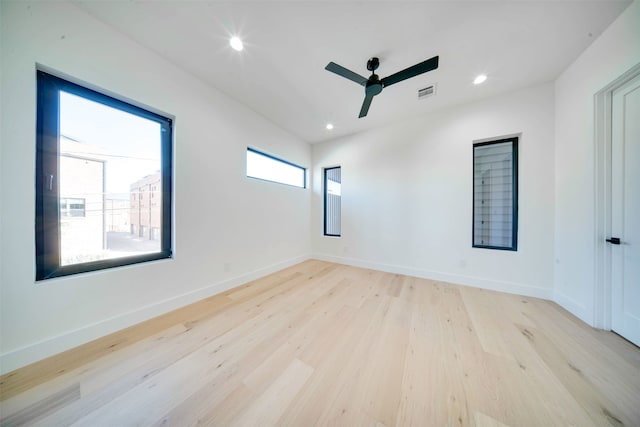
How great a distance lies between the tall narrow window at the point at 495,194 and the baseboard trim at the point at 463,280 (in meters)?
0.51

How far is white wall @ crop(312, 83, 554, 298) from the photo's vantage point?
2.50m

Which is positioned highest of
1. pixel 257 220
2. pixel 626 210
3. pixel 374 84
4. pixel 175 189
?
pixel 374 84

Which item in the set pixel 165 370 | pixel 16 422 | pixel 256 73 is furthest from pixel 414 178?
pixel 16 422

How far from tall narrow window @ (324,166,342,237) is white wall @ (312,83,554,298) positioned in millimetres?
161

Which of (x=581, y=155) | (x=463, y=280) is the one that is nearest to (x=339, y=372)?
(x=463, y=280)

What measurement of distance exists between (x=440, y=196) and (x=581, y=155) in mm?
1396

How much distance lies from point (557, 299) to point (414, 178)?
2327 mm

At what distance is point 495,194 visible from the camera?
290 cm

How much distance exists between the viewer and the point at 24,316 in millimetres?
1381

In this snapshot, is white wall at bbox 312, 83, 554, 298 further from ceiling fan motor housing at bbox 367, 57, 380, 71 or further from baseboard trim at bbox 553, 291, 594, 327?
ceiling fan motor housing at bbox 367, 57, 380, 71

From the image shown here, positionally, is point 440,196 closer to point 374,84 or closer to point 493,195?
point 493,195

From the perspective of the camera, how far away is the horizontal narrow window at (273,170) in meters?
3.16

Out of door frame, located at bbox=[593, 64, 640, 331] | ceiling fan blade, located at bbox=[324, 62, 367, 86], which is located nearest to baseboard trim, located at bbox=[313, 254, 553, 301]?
door frame, located at bbox=[593, 64, 640, 331]

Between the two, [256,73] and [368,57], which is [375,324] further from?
[256,73]
